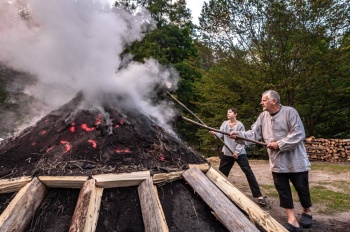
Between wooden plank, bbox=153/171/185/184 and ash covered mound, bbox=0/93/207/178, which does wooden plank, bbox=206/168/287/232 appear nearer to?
ash covered mound, bbox=0/93/207/178

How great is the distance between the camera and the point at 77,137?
3076 mm

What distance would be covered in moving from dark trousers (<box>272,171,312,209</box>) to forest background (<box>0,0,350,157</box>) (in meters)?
7.90

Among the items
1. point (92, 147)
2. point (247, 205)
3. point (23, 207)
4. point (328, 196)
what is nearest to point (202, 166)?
point (247, 205)

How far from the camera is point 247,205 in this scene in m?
2.73

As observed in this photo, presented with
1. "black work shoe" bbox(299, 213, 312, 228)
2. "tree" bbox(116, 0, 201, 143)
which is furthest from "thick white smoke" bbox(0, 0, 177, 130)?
"tree" bbox(116, 0, 201, 143)

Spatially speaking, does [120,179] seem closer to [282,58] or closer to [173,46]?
[282,58]

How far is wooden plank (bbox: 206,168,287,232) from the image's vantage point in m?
2.53

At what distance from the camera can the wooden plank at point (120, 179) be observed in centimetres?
247

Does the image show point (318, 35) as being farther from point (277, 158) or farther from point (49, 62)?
point (49, 62)

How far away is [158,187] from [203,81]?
11551 mm

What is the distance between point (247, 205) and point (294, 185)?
3.07ft

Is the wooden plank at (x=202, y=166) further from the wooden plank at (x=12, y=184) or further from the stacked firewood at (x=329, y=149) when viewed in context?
the stacked firewood at (x=329, y=149)

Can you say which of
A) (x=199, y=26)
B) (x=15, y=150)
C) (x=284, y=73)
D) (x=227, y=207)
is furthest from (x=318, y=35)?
(x=15, y=150)

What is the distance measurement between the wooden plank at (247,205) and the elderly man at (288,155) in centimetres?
75
